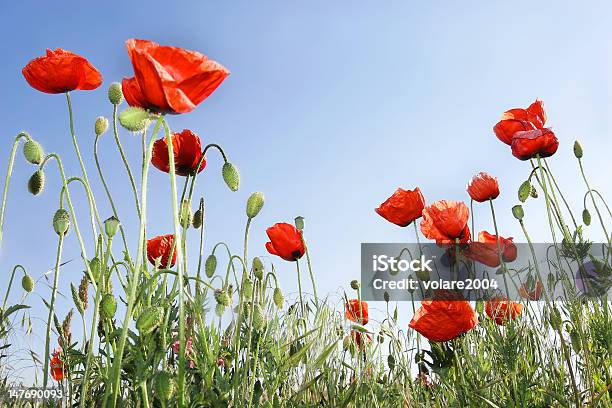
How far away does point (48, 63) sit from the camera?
218 centimetres

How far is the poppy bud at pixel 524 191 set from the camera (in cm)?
298

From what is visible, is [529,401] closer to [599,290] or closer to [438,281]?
[438,281]

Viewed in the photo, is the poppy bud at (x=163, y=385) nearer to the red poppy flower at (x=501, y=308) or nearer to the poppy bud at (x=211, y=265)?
the poppy bud at (x=211, y=265)

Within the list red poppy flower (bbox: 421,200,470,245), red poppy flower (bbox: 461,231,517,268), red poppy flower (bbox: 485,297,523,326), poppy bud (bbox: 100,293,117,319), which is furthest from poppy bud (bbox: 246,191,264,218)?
red poppy flower (bbox: 485,297,523,326)

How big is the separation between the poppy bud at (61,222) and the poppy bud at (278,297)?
30.6 inches

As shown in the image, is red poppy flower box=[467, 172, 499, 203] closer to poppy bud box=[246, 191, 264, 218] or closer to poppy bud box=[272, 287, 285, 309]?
poppy bud box=[272, 287, 285, 309]

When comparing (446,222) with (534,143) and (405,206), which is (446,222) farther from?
(534,143)

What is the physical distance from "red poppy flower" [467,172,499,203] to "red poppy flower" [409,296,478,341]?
1135 millimetres

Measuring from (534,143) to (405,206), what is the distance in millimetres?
670

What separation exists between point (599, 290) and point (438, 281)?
810 mm

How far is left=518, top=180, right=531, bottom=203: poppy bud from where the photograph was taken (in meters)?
2.98

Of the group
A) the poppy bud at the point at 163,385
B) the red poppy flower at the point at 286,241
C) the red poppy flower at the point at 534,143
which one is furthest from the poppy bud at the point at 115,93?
the red poppy flower at the point at 534,143

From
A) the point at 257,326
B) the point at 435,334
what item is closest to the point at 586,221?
the point at 435,334

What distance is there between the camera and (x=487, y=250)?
310 centimetres
